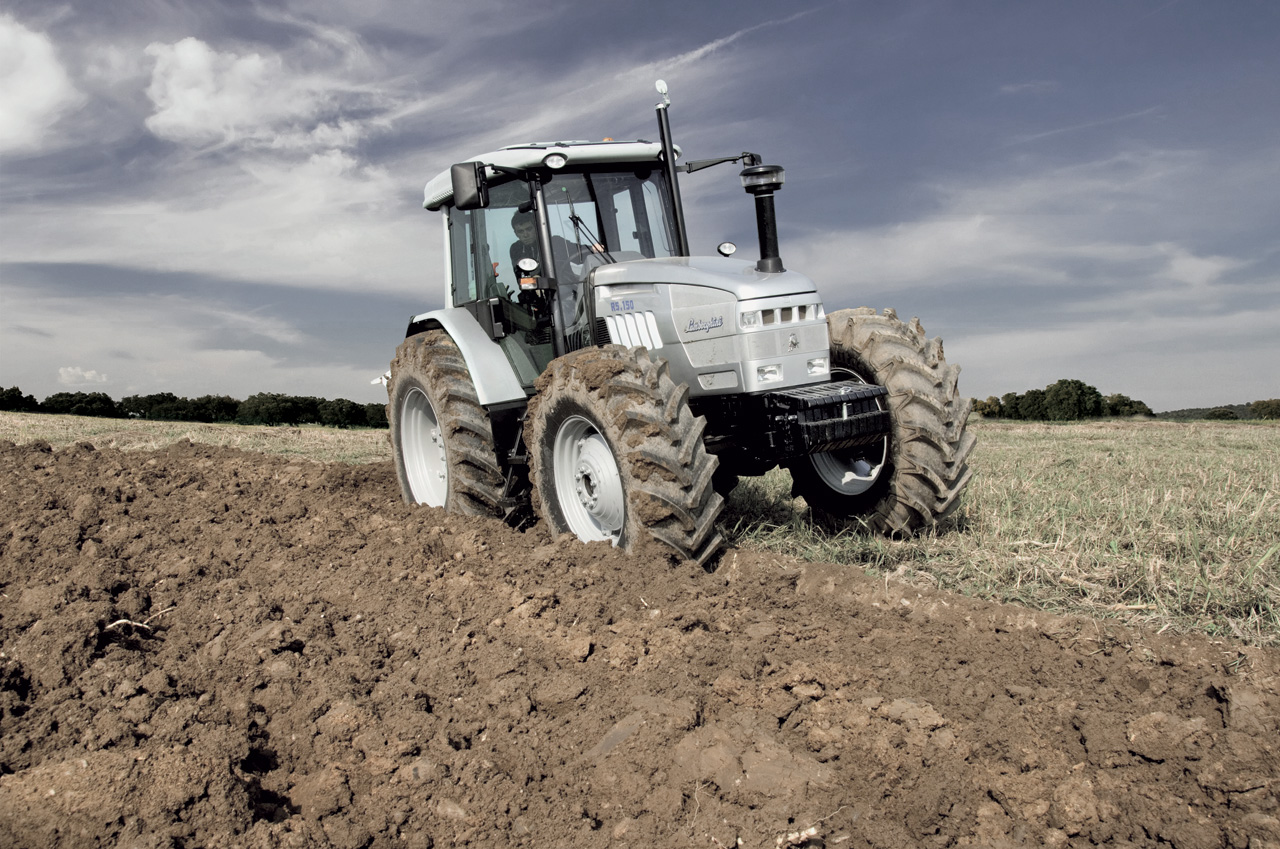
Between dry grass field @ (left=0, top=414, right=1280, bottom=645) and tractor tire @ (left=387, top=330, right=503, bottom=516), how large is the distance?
1.84 m

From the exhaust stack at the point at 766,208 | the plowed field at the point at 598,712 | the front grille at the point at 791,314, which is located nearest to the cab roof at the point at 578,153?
the exhaust stack at the point at 766,208

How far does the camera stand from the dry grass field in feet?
14.8

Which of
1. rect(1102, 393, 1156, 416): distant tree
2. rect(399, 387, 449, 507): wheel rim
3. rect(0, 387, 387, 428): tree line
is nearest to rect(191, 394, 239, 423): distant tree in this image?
rect(0, 387, 387, 428): tree line

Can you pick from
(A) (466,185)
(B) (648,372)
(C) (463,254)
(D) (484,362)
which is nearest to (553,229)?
(A) (466,185)

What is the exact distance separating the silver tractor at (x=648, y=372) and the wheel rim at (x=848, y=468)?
16 mm

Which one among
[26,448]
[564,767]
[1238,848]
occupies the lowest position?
[1238,848]

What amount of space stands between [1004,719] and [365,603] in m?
3.27

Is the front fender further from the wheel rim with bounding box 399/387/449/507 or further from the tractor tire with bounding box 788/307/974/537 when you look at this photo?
the tractor tire with bounding box 788/307/974/537

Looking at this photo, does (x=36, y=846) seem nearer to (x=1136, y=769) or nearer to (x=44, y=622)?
(x=44, y=622)

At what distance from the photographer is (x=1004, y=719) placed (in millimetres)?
3502

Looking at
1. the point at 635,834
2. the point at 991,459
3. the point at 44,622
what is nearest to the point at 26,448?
the point at 44,622

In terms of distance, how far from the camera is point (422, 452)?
764cm

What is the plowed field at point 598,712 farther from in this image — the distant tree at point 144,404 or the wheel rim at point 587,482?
the distant tree at point 144,404

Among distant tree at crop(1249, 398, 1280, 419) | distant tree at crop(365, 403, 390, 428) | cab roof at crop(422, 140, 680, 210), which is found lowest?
distant tree at crop(1249, 398, 1280, 419)
